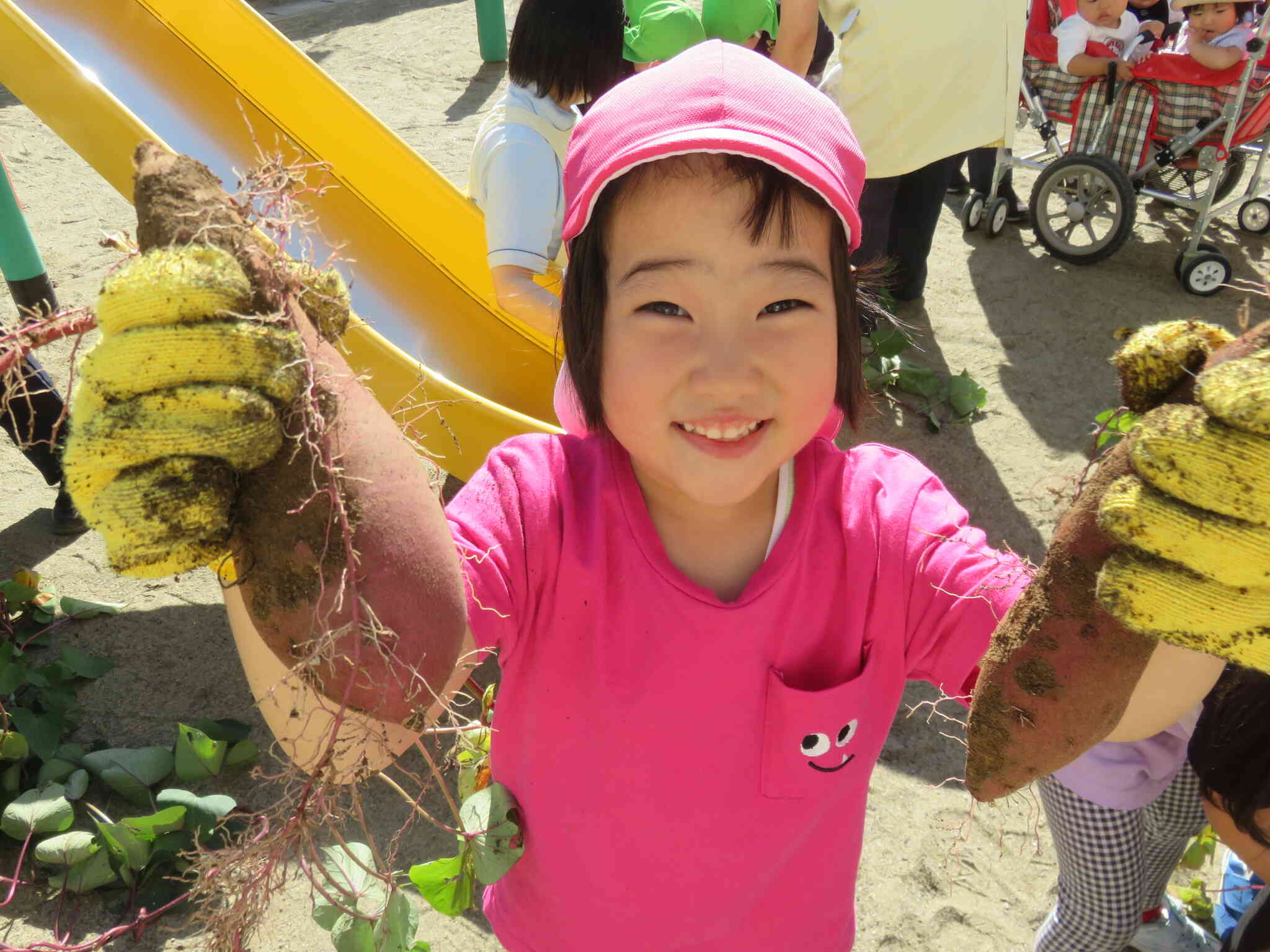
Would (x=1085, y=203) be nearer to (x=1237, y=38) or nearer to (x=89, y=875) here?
(x=1237, y=38)

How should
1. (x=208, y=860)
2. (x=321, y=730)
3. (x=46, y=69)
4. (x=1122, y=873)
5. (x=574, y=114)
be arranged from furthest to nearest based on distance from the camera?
(x=46, y=69) < (x=574, y=114) < (x=1122, y=873) < (x=208, y=860) < (x=321, y=730)

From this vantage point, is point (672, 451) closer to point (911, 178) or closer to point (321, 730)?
point (321, 730)

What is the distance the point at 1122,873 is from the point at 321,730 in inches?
56.4

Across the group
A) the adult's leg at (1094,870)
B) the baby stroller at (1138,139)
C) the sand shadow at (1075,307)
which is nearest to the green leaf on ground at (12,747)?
the adult's leg at (1094,870)

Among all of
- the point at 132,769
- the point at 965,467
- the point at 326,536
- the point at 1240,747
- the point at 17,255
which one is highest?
the point at 326,536

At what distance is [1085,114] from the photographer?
4.76 m

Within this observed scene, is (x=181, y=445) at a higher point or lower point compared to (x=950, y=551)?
higher

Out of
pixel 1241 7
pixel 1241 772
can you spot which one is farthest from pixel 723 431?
pixel 1241 7

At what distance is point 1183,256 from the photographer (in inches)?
188

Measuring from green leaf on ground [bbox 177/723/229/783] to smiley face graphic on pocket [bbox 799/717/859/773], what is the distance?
166 centimetres

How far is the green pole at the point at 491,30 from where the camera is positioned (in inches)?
275

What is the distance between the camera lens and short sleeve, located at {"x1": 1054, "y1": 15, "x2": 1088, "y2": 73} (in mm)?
4754

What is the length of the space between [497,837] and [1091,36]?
523 cm

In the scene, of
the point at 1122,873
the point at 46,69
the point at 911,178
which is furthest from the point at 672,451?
the point at 911,178
